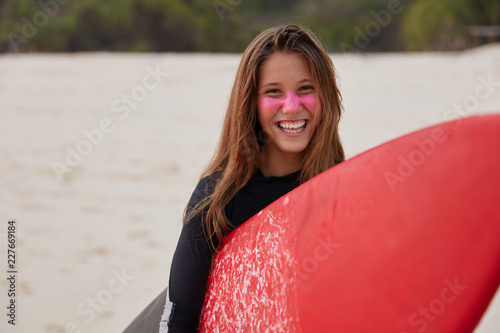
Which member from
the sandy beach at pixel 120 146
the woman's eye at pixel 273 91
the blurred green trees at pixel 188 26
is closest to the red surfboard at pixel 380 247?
the woman's eye at pixel 273 91

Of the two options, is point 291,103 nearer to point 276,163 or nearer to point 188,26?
point 276,163

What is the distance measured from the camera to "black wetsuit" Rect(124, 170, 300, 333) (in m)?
1.41

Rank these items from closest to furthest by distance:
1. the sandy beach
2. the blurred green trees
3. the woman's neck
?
the woman's neck → the sandy beach → the blurred green trees

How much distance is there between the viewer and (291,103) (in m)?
1.45

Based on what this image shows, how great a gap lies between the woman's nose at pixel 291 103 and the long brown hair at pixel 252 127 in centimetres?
7

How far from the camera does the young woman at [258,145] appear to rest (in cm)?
142

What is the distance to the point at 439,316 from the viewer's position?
4.12 ft

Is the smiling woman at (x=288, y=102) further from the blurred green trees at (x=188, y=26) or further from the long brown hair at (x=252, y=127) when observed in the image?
the blurred green trees at (x=188, y=26)

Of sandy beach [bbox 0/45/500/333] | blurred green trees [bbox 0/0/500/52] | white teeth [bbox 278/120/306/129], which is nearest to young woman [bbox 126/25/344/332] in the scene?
white teeth [bbox 278/120/306/129]

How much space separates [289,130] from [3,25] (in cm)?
2153

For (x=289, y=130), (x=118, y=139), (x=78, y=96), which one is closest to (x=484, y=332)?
(x=289, y=130)

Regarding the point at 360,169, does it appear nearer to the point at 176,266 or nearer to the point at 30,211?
the point at 176,266

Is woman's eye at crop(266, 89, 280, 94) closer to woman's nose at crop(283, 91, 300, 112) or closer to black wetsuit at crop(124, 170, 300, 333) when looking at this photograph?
woman's nose at crop(283, 91, 300, 112)

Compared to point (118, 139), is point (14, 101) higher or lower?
lower
